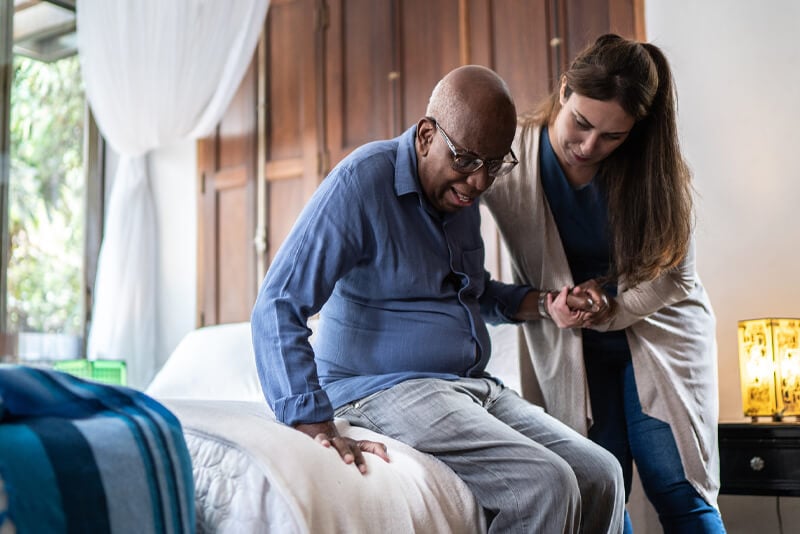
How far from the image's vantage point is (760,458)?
7.13 ft

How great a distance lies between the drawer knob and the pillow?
1416mm

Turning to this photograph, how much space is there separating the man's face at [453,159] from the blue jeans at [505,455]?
1.06ft

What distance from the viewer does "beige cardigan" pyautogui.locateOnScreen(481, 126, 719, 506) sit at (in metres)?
1.86

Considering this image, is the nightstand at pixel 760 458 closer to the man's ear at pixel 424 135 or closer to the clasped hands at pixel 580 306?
the clasped hands at pixel 580 306

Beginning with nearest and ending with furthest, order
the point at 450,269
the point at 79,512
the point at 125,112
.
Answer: the point at 79,512, the point at 450,269, the point at 125,112

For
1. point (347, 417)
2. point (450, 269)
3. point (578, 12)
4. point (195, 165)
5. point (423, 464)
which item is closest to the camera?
point (423, 464)

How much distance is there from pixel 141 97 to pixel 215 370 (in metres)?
1.19

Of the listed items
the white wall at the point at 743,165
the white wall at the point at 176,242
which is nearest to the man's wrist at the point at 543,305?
the white wall at the point at 743,165

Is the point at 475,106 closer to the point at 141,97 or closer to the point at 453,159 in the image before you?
the point at 453,159

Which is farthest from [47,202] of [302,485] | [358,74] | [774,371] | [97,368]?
[302,485]

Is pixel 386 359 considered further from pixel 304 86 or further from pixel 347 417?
pixel 304 86

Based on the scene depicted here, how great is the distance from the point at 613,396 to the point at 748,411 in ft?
1.88

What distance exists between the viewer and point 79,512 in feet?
2.73

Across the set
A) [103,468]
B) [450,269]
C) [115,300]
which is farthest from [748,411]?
[115,300]
